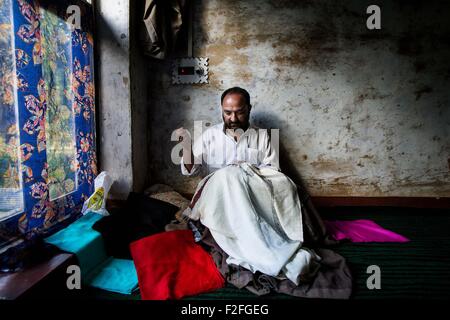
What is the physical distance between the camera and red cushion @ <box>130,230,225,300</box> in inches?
57.1

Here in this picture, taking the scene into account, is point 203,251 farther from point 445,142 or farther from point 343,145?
point 445,142

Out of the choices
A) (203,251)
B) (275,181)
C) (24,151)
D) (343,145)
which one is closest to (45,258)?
(24,151)

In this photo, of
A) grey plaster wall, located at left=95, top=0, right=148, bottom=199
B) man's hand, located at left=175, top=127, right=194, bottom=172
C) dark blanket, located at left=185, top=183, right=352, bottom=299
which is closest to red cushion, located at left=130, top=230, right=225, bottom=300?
dark blanket, located at left=185, top=183, right=352, bottom=299

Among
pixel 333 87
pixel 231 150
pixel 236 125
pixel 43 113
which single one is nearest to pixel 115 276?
pixel 43 113

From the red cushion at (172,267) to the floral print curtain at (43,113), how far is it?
2.01 feet

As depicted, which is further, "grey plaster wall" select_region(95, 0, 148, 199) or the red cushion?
"grey plaster wall" select_region(95, 0, 148, 199)

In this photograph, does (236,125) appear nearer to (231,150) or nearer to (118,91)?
(231,150)

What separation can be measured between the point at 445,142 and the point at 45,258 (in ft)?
11.2

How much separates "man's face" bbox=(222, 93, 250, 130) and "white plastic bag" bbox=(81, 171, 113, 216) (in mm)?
1084

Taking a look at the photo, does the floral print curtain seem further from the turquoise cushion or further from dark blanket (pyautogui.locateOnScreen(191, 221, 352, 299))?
dark blanket (pyautogui.locateOnScreen(191, 221, 352, 299))

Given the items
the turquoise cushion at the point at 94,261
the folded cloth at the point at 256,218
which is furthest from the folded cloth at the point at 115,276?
the folded cloth at the point at 256,218

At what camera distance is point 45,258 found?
1407mm

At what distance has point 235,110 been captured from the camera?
2.22 metres

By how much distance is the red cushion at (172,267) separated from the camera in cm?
145
